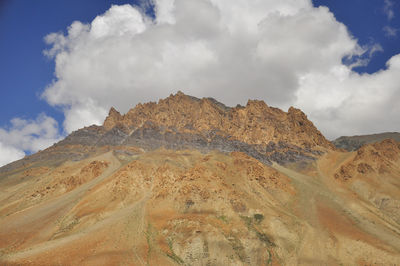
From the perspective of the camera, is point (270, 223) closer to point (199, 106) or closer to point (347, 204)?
point (347, 204)

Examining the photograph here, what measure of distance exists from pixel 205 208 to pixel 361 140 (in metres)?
153

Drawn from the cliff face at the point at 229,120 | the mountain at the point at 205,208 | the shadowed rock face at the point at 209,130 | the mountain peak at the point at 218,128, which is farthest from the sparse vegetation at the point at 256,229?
the cliff face at the point at 229,120

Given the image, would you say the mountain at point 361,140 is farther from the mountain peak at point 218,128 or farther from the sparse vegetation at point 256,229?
the sparse vegetation at point 256,229

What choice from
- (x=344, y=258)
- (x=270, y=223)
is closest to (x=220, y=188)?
(x=270, y=223)

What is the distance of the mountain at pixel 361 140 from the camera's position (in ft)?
549

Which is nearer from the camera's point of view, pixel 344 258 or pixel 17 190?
pixel 344 258

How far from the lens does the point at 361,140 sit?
178375 millimetres

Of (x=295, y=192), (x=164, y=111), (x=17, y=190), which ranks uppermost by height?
(x=164, y=111)

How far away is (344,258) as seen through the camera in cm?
5197

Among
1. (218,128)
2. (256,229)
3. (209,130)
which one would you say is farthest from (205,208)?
(218,128)

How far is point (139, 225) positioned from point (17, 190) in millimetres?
53244

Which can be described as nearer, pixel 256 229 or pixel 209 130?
pixel 256 229

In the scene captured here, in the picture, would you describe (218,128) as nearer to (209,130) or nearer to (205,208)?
(209,130)

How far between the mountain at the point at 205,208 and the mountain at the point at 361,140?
50638 millimetres
